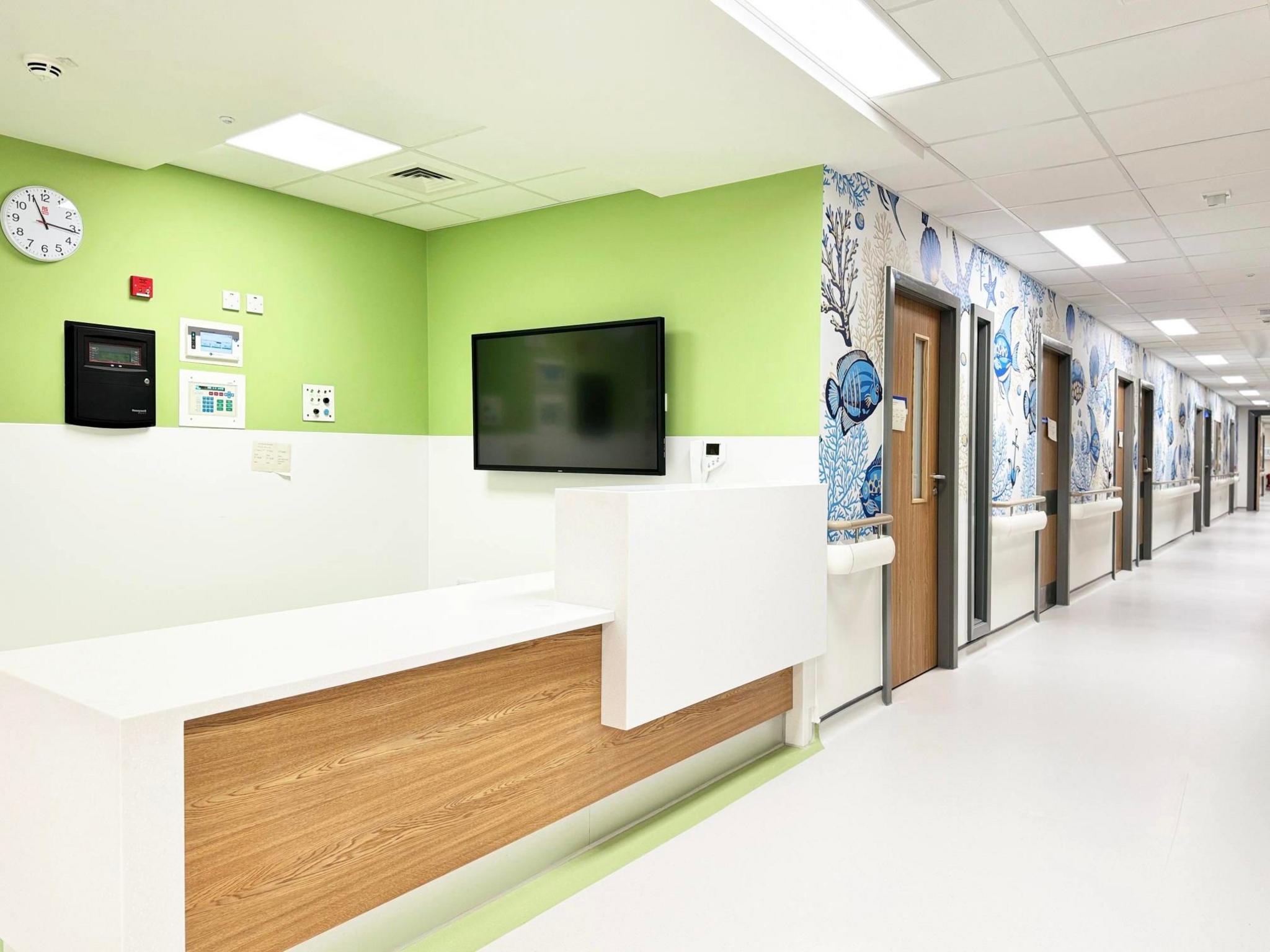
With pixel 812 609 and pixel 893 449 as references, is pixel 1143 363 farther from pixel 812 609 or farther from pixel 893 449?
pixel 812 609

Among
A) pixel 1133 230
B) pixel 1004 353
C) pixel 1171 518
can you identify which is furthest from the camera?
pixel 1171 518

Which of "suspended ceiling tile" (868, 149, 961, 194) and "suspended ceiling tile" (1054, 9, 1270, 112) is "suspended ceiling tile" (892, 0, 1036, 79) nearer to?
"suspended ceiling tile" (1054, 9, 1270, 112)

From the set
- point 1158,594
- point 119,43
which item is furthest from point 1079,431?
point 119,43

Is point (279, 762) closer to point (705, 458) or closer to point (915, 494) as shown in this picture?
point (705, 458)

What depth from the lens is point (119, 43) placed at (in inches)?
111

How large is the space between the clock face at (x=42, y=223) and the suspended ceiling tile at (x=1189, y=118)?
4294 millimetres

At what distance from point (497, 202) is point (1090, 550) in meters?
6.69

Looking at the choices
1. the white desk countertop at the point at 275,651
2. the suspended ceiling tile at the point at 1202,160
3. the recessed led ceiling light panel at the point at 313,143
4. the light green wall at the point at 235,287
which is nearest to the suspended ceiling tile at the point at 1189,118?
the suspended ceiling tile at the point at 1202,160

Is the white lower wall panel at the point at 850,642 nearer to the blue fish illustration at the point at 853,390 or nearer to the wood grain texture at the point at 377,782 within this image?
the blue fish illustration at the point at 853,390

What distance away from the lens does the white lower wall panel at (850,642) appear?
4.14 metres

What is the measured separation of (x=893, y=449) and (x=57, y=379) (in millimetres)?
3983

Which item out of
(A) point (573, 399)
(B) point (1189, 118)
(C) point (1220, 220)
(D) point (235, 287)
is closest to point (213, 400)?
(D) point (235, 287)

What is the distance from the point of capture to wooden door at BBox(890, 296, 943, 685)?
15.9ft

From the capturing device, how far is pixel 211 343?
14.4 feet
